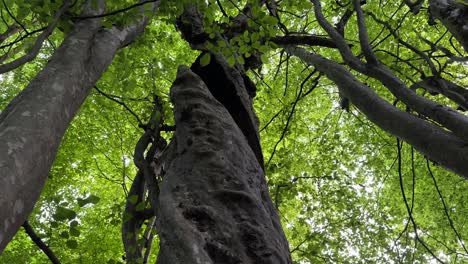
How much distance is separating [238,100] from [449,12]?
2295mm

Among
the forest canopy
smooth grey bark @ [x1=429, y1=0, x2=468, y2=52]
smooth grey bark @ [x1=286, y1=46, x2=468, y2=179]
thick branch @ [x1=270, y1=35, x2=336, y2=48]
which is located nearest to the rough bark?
the forest canopy

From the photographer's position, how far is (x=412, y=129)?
2396mm

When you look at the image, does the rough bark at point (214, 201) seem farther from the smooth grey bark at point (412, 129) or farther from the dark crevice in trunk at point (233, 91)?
the smooth grey bark at point (412, 129)

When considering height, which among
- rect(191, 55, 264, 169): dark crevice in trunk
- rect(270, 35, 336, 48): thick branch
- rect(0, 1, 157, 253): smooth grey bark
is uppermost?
rect(270, 35, 336, 48): thick branch

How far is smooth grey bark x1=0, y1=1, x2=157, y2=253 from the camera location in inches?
51.5

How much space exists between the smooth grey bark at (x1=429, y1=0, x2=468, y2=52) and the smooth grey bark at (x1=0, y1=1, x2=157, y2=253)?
3258mm

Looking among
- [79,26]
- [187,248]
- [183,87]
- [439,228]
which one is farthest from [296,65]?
[187,248]

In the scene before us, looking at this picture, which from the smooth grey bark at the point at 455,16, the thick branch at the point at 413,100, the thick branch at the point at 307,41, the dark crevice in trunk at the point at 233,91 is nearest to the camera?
the thick branch at the point at 413,100

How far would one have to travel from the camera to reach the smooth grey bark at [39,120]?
1309 millimetres

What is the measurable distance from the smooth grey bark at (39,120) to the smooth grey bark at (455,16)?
10.7 ft

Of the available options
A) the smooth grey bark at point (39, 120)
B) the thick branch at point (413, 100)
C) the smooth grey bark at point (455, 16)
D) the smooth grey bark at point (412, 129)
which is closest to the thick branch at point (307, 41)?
the thick branch at point (413, 100)

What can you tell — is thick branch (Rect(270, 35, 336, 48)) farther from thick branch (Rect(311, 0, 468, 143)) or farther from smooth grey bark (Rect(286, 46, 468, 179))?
smooth grey bark (Rect(286, 46, 468, 179))

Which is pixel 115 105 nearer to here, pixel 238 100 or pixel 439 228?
pixel 238 100

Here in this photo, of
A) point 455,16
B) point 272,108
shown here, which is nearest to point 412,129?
point 455,16
